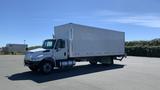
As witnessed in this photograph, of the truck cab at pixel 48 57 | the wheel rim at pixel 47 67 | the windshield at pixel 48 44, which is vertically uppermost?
the windshield at pixel 48 44

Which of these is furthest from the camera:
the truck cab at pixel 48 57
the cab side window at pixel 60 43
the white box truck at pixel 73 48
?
the cab side window at pixel 60 43

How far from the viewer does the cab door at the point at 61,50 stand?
1724cm

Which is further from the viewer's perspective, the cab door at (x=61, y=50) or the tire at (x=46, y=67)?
the cab door at (x=61, y=50)

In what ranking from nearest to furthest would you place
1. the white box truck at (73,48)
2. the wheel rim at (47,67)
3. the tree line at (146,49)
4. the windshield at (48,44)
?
the wheel rim at (47,67), the white box truck at (73,48), the windshield at (48,44), the tree line at (146,49)

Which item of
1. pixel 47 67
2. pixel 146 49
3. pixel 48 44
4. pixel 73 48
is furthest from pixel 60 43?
pixel 146 49

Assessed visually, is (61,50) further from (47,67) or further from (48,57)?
(47,67)

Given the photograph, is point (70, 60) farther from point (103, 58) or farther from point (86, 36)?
point (103, 58)

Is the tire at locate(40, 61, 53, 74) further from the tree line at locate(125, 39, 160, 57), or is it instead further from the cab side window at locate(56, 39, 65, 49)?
the tree line at locate(125, 39, 160, 57)

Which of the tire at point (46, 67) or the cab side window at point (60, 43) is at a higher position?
the cab side window at point (60, 43)

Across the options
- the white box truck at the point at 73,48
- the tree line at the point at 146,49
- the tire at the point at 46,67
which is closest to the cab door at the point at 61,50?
the white box truck at the point at 73,48

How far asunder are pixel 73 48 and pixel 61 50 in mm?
1062

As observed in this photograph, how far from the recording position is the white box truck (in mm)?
16234

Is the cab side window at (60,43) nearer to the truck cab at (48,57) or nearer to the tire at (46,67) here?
the truck cab at (48,57)

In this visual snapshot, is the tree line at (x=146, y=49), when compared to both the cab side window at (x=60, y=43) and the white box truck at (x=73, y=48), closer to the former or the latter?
the white box truck at (x=73, y=48)
